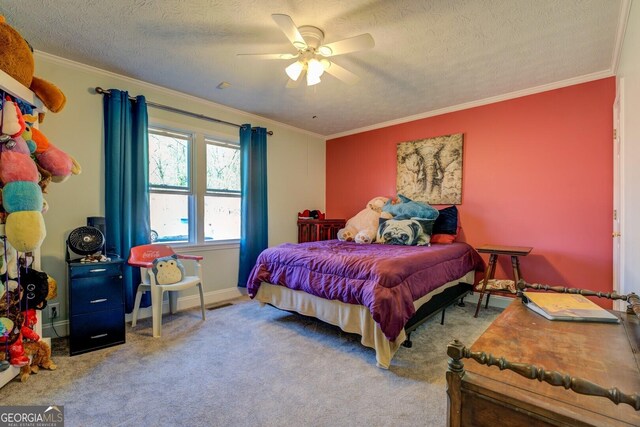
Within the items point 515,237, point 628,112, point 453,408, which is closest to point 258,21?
point 453,408

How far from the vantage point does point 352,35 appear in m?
2.23

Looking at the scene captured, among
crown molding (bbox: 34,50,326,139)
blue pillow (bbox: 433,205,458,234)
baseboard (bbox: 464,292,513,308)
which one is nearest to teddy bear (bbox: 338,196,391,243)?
blue pillow (bbox: 433,205,458,234)

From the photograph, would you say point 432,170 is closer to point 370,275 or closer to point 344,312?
point 370,275

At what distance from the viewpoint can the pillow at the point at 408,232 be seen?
328 centimetres

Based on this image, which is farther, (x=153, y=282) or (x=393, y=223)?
(x=393, y=223)

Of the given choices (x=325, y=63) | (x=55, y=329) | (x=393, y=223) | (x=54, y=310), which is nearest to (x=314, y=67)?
(x=325, y=63)

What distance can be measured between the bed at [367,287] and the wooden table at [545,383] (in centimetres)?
111

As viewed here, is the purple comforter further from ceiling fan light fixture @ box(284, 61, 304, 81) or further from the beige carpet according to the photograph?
ceiling fan light fixture @ box(284, 61, 304, 81)

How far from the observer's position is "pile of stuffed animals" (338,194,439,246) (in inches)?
131

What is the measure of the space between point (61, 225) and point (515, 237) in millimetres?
4565

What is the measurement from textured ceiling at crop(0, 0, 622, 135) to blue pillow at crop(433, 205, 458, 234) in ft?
4.47

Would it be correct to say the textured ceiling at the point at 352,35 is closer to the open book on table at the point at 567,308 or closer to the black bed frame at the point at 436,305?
the open book on table at the point at 567,308

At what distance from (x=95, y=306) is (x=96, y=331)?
200 millimetres

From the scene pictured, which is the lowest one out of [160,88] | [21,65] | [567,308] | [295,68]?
[567,308]
